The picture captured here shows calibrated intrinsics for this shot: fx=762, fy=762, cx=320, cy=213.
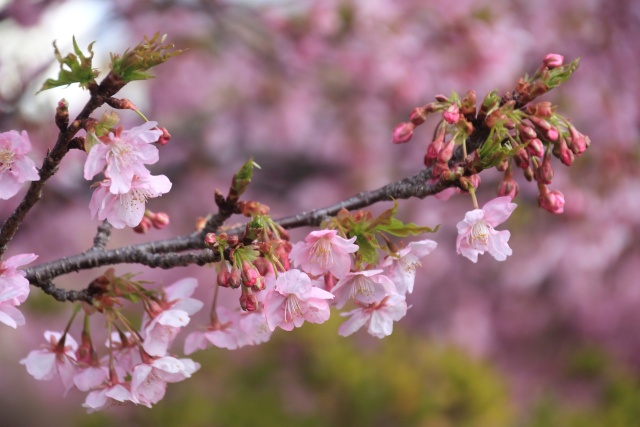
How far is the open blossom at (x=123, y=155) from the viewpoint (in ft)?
3.75

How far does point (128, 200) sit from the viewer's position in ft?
4.00

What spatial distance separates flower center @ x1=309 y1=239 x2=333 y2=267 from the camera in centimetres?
123

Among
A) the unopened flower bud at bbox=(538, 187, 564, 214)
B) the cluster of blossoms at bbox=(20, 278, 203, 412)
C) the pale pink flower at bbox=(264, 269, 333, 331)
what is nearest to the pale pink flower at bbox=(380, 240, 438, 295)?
the pale pink flower at bbox=(264, 269, 333, 331)

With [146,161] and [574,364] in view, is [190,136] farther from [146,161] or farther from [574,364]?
[146,161]

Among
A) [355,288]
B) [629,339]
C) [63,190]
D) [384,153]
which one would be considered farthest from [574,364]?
[355,288]

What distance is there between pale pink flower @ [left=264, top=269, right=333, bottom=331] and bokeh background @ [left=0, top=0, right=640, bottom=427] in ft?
8.47

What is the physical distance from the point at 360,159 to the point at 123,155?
474 cm

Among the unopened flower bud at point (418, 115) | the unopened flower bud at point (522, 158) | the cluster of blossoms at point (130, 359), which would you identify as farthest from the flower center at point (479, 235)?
the cluster of blossoms at point (130, 359)

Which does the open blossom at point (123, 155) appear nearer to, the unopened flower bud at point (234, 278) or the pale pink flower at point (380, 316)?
the unopened flower bud at point (234, 278)

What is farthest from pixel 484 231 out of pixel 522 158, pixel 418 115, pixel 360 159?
pixel 360 159

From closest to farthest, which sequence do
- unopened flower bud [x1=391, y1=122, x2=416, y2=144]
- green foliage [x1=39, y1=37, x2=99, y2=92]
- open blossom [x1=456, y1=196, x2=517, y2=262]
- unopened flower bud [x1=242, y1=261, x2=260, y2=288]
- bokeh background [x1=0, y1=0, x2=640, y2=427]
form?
green foliage [x1=39, y1=37, x2=99, y2=92]
unopened flower bud [x1=242, y1=261, x2=260, y2=288]
open blossom [x1=456, y1=196, x2=517, y2=262]
unopened flower bud [x1=391, y1=122, x2=416, y2=144]
bokeh background [x1=0, y1=0, x2=640, y2=427]

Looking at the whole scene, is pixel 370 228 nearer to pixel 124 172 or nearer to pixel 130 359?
pixel 124 172

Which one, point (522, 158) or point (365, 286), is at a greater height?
point (522, 158)

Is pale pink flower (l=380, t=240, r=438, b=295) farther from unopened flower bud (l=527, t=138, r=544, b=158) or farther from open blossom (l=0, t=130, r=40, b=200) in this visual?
open blossom (l=0, t=130, r=40, b=200)
